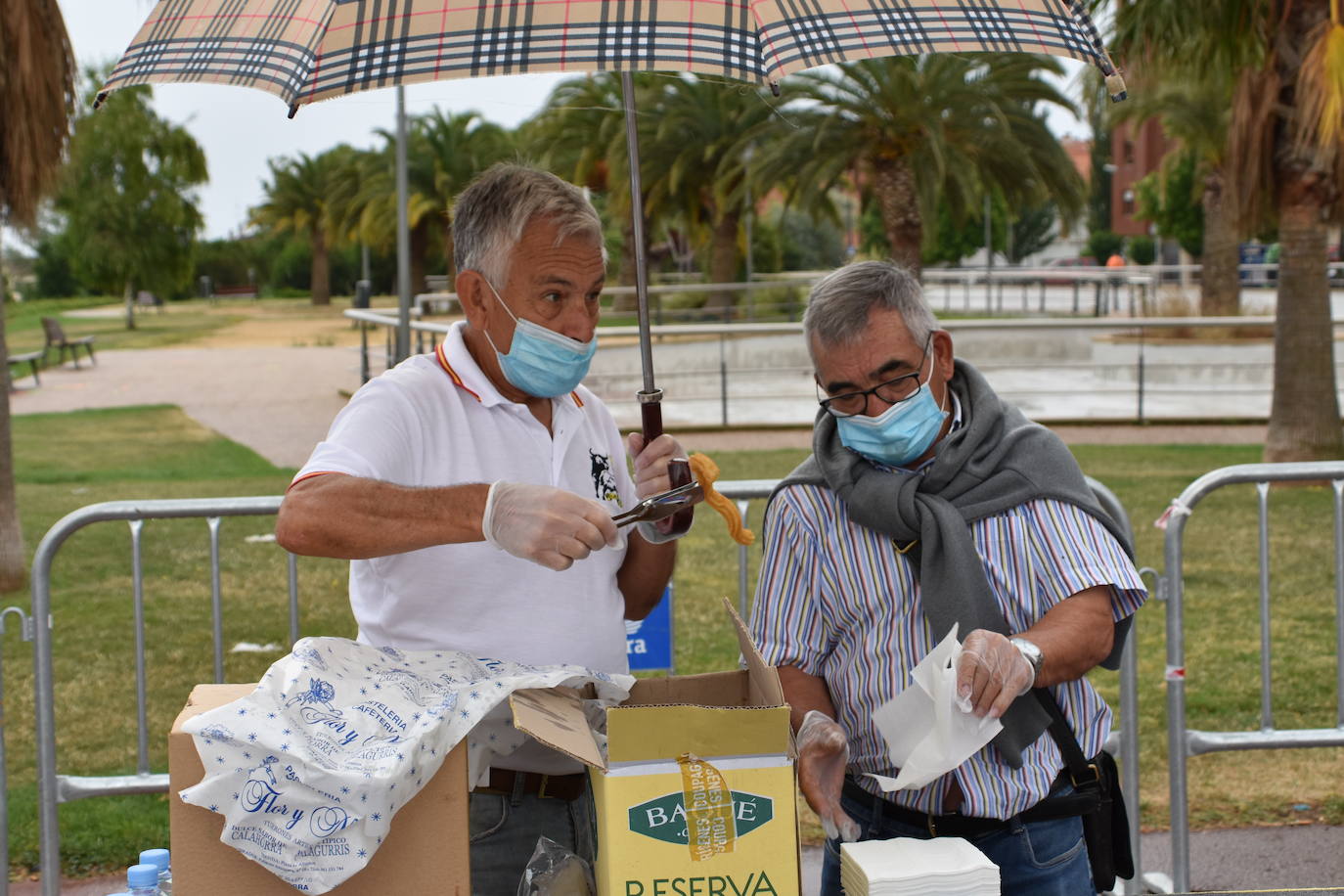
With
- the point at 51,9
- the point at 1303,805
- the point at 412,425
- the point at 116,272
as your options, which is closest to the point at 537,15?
the point at 412,425

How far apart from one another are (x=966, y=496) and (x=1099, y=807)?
58 centimetres

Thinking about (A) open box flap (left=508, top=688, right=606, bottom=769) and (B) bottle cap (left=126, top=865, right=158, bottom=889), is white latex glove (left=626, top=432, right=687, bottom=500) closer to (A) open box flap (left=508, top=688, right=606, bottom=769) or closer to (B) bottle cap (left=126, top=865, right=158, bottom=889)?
(A) open box flap (left=508, top=688, right=606, bottom=769)

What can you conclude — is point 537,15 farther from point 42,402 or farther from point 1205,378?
point 42,402

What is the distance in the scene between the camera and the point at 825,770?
7.04ft

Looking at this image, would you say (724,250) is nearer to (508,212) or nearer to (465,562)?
(508,212)

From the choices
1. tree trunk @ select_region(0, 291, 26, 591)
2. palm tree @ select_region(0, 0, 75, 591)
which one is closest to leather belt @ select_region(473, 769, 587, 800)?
palm tree @ select_region(0, 0, 75, 591)

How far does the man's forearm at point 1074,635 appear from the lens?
2221mm

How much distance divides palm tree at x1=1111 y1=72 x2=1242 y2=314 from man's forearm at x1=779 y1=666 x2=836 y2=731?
21.9 m

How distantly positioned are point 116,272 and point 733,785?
47243 millimetres

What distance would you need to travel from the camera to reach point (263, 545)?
9.69 meters

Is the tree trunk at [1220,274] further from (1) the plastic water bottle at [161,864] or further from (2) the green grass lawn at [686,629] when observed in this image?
(1) the plastic water bottle at [161,864]

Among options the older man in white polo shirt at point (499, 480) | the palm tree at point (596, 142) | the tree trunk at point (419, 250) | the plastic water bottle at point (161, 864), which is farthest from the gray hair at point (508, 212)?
the tree trunk at point (419, 250)

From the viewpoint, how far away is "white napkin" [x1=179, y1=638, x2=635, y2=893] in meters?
1.65

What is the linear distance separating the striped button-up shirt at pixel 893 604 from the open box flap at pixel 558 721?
570mm
